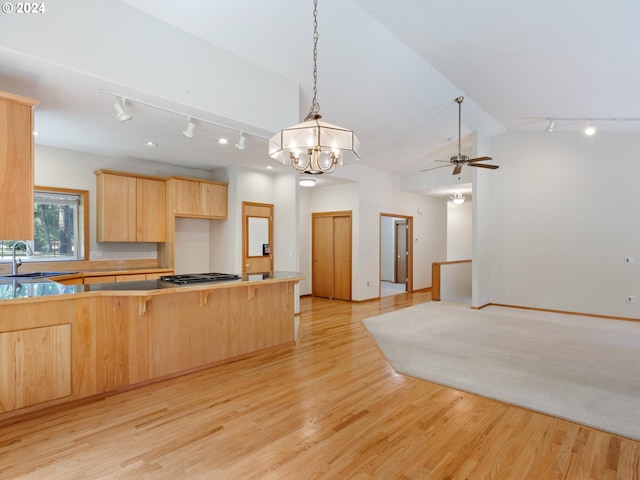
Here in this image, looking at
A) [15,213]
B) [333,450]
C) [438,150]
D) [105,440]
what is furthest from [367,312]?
[15,213]

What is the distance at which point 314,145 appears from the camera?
94.3 inches

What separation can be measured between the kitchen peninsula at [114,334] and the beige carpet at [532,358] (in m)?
1.79

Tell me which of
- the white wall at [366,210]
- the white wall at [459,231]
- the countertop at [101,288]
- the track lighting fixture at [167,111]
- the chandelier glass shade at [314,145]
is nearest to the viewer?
the chandelier glass shade at [314,145]

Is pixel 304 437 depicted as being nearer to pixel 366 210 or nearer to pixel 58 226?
pixel 58 226

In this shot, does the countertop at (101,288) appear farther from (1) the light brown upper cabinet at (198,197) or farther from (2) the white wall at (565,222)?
(2) the white wall at (565,222)

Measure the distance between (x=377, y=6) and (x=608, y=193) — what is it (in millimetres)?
5468

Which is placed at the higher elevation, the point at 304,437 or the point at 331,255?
the point at 331,255

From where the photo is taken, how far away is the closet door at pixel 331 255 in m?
7.69

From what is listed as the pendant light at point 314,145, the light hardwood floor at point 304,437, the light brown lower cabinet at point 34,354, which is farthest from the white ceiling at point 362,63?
the light hardwood floor at point 304,437

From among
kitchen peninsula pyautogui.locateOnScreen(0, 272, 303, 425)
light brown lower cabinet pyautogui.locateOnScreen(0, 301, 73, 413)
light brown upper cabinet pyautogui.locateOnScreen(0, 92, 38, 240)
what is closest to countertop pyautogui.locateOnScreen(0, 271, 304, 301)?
kitchen peninsula pyautogui.locateOnScreen(0, 272, 303, 425)

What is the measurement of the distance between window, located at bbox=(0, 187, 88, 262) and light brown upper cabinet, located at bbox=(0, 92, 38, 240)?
264cm

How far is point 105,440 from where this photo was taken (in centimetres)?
231

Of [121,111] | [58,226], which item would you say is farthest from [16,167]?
[58,226]

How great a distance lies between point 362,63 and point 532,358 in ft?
13.0
